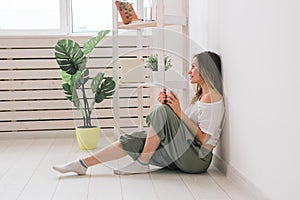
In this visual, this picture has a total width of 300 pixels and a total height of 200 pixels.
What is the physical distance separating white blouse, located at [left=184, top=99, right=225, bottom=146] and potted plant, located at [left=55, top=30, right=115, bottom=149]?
123cm

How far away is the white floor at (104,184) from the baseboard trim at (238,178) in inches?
1.1

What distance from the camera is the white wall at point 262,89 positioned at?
1.82 metres

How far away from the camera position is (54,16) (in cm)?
447

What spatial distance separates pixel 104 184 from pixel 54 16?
2.29m

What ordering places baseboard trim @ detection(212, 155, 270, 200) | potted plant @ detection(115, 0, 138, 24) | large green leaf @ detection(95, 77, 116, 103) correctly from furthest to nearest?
large green leaf @ detection(95, 77, 116, 103) < potted plant @ detection(115, 0, 138, 24) < baseboard trim @ detection(212, 155, 270, 200)

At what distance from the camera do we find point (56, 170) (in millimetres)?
2814

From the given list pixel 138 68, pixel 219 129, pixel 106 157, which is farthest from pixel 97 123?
pixel 219 129

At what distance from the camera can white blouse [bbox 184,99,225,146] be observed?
272cm

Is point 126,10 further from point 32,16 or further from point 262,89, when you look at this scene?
point 262,89

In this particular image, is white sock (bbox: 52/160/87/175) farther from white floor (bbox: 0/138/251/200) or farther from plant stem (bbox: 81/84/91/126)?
plant stem (bbox: 81/84/91/126)

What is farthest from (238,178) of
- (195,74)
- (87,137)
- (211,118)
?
(87,137)

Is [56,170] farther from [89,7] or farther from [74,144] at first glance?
[89,7]

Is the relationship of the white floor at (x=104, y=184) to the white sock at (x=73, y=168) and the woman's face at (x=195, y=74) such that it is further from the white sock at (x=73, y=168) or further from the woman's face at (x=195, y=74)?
the woman's face at (x=195, y=74)

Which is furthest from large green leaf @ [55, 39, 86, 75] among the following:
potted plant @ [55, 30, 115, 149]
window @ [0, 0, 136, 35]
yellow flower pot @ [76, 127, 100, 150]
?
window @ [0, 0, 136, 35]
